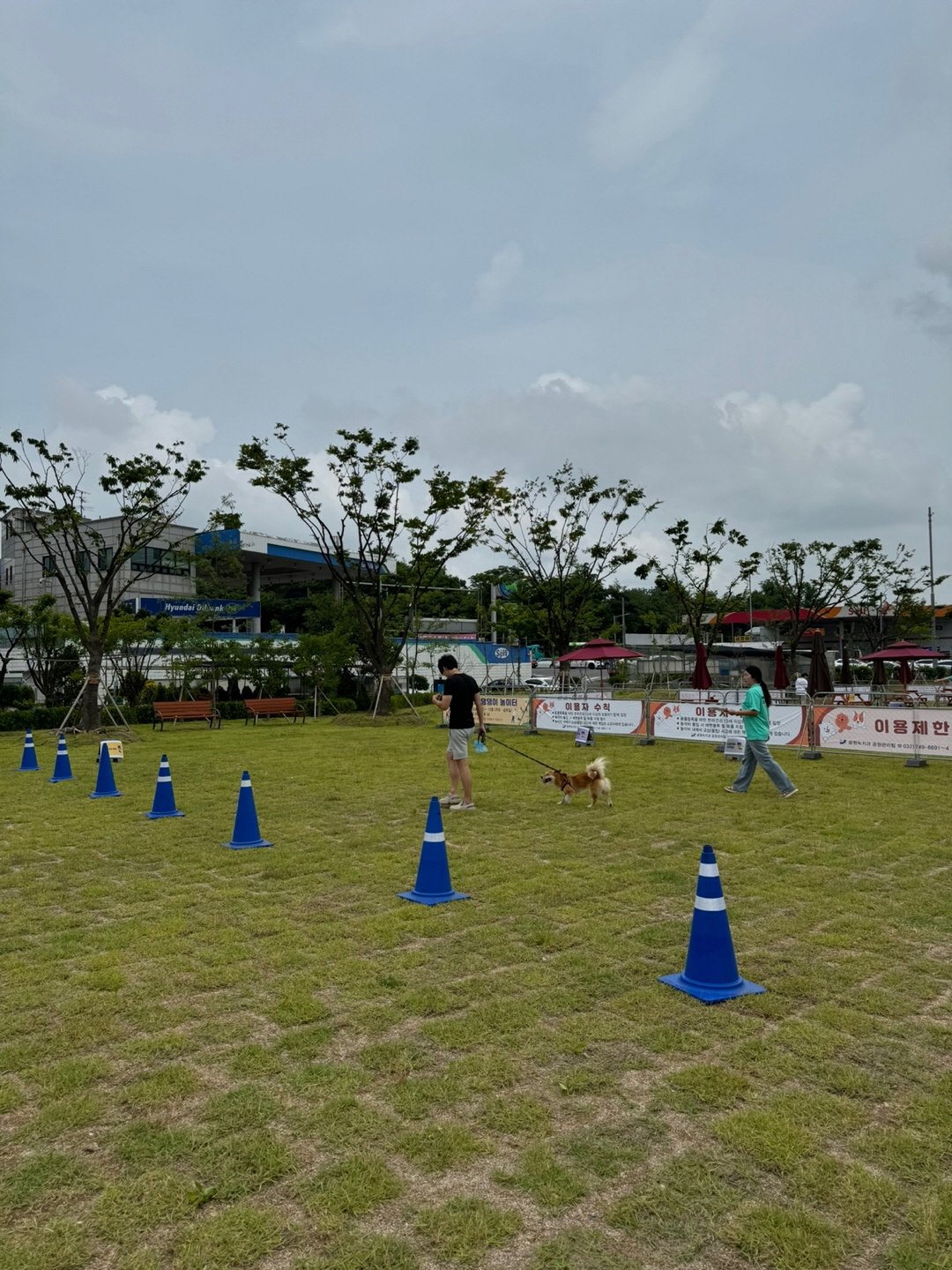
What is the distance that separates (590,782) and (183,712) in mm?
17661

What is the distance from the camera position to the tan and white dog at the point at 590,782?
33.1 feet

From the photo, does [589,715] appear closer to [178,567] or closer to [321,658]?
[321,658]

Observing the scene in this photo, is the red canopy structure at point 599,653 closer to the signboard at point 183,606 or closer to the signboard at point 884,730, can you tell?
the signboard at point 884,730

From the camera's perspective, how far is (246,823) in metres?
8.23

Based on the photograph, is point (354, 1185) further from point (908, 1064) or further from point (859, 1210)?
point (908, 1064)

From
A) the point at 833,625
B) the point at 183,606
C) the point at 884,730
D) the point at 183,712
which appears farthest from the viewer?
the point at 833,625

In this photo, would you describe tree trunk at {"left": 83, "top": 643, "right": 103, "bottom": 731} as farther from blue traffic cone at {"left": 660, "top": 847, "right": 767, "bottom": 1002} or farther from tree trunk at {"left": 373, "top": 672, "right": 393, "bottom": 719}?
blue traffic cone at {"left": 660, "top": 847, "right": 767, "bottom": 1002}

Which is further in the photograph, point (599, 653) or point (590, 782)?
point (599, 653)

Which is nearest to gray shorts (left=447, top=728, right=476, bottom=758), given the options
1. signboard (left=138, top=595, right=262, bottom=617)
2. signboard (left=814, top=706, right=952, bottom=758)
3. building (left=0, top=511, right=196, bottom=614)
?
signboard (left=814, top=706, right=952, bottom=758)

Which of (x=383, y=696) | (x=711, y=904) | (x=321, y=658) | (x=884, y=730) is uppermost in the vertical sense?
(x=321, y=658)

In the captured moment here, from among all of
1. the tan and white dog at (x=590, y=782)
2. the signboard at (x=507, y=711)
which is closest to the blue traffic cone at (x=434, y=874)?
the tan and white dog at (x=590, y=782)

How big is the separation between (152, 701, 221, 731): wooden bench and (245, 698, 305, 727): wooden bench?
113 cm

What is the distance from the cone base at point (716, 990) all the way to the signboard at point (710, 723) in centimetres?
1083

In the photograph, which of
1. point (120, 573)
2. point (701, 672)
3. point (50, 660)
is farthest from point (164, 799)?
point (120, 573)
